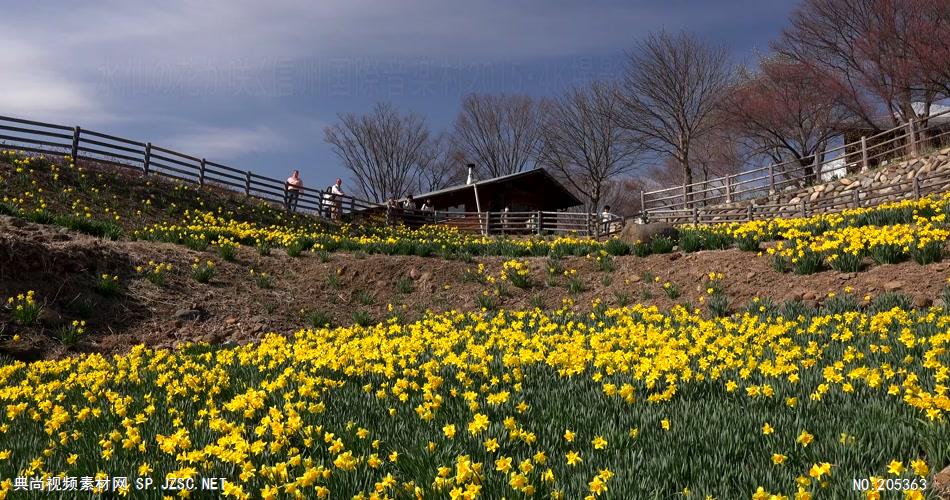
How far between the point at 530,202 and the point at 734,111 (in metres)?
13.5

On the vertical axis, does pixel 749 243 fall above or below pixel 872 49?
below

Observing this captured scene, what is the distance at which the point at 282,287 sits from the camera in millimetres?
10914

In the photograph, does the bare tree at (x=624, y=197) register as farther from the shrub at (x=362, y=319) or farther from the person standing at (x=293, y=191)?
the shrub at (x=362, y=319)

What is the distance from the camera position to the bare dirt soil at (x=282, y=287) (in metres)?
8.12

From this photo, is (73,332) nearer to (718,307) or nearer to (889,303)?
Result: (718,307)

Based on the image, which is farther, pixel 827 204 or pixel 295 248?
pixel 827 204

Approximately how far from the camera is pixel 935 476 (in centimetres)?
245

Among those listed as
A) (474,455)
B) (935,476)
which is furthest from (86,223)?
(935,476)

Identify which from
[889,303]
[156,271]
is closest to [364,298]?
[156,271]

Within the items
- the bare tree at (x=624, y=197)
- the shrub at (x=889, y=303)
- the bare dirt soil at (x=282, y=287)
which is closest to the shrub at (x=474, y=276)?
the bare dirt soil at (x=282, y=287)

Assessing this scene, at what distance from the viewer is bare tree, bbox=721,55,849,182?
27938mm

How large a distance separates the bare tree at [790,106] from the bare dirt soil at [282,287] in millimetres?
21327

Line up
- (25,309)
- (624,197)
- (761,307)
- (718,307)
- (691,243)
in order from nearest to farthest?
(761,307), (718,307), (25,309), (691,243), (624,197)

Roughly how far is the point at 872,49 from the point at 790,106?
15.4 ft
